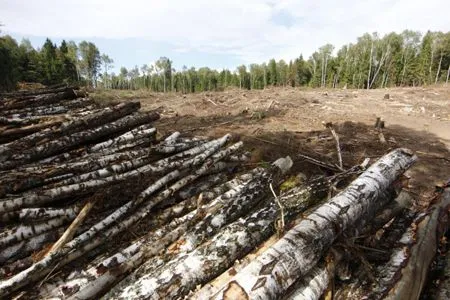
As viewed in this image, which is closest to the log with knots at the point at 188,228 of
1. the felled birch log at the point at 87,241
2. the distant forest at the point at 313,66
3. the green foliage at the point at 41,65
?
the felled birch log at the point at 87,241

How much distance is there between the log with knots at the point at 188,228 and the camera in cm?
231

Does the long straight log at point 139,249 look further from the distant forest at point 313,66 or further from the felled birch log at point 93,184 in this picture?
the distant forest at point 313,66

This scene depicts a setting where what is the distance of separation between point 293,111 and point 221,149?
10117 millimetres

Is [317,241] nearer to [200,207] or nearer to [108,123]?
[200,207]

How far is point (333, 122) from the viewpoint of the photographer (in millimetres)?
12211

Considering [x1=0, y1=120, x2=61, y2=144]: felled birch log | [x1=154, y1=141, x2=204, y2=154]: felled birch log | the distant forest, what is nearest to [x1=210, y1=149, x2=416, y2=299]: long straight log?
[x1=154, y1=141, x2=204, y2=154]: felled birch log

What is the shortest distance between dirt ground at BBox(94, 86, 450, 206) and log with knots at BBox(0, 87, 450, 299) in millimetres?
1445

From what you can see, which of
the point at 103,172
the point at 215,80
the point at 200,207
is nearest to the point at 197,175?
the point at 200,207

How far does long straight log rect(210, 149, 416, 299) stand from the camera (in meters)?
1.99

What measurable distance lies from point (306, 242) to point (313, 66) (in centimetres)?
8185

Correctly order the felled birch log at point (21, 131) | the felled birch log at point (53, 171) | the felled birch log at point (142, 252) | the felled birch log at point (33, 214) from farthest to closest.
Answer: the felled birch log at point (21, 131), the felled birch log at point (53, 171), the felled birch log at point (33, 214), the felled birch log at point (142, 252)

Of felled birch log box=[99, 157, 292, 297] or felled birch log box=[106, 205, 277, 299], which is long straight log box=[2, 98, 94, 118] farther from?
felled birch log box=[106, 205, 277, 299]

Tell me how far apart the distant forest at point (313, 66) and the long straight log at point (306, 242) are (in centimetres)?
3407

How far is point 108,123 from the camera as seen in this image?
16.2 feet
